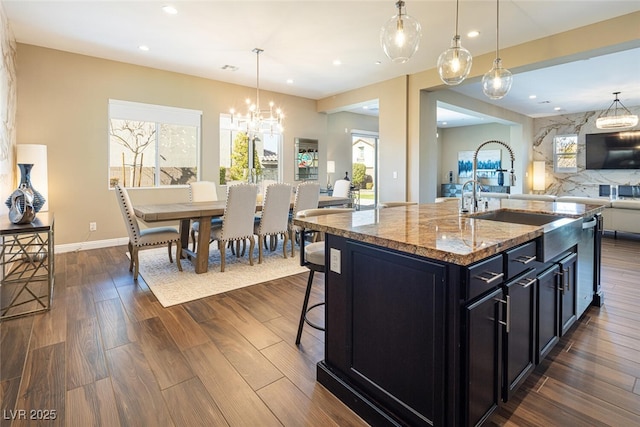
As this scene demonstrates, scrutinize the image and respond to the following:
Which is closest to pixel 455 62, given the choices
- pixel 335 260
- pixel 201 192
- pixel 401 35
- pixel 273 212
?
pixel 401 35

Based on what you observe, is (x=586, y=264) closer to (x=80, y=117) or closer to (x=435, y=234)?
(x=435, y=234)

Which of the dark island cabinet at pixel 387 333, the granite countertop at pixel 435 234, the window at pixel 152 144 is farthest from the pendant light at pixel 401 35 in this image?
the window at pixel 152 144

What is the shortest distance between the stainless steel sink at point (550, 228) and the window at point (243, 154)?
15.5ft

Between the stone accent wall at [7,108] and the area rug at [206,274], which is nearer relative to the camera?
the area rug at [206,274]

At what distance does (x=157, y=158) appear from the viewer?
5777mm

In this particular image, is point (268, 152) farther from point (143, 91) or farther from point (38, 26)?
point (38, 26)

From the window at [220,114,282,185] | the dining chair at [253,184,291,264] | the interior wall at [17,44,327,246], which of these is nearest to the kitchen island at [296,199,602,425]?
the dining chair at [253,184,291,264]

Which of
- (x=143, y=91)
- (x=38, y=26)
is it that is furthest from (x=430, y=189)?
(x=38, y=26)

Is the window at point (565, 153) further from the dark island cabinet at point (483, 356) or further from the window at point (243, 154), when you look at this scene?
the dark island cabinet at point (483, 356)

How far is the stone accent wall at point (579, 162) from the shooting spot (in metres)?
8.67

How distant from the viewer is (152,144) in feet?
18.7

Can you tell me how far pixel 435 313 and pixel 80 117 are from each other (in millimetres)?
5783

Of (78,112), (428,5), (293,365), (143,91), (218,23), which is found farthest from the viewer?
(143,91)

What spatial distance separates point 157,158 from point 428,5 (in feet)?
15.8
